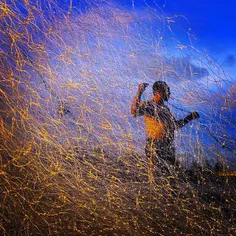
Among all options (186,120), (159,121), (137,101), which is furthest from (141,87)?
(186,120)

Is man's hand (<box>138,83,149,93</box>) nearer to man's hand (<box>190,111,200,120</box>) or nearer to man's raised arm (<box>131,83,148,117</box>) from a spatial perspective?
man's raised arm (<box>131,83,148,117</box>)

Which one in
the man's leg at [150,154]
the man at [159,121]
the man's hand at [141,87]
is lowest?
the man's leg at [150,154]

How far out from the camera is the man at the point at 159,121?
2908mm

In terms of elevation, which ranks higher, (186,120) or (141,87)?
(141,87)

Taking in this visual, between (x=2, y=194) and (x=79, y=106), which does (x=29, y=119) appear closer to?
(x=79, y=106)

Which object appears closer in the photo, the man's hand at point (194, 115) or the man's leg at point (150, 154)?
the man's leg at point (150, 154)

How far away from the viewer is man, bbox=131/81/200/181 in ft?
9.54

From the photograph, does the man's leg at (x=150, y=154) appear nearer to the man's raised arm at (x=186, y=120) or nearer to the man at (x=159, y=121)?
the man at (x=159, y=121)

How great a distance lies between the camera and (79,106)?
103 inches

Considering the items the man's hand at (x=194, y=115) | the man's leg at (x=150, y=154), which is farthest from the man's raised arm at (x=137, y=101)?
the man's hand at (x=194, y=115)

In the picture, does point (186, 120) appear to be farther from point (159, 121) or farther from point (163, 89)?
point (163, 89)

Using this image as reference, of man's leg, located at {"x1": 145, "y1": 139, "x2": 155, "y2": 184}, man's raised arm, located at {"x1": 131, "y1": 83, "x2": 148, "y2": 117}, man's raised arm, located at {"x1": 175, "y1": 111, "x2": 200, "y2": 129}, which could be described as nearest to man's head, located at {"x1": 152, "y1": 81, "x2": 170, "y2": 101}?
man's raised arm, located at {"x1": 131, "y1": 83, "x2": 148, "y2": 117}

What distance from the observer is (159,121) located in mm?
3025

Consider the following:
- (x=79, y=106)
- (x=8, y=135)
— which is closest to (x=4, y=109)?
(x=8, y=135)
